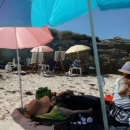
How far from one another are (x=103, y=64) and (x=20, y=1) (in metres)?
9.91

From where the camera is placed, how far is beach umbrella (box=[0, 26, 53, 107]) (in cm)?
373

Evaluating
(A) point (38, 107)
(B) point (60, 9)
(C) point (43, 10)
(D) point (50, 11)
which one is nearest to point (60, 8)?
(B) point (60, 9)

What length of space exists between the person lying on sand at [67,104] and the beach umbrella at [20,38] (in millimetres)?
770

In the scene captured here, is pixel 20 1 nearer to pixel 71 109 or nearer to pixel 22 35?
pixel 22 35

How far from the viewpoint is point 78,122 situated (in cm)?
286

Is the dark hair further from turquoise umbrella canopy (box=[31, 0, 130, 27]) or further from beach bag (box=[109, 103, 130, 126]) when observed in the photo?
turquoise umbrella canopy (box=[31, 0, 130, 27])

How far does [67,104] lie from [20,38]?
1.57 metres

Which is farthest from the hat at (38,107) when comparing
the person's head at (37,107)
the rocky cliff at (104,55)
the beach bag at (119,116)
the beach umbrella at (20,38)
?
the rocky cliff at (104,55)

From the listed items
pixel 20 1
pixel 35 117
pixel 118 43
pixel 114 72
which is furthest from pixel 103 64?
pixel 20 1

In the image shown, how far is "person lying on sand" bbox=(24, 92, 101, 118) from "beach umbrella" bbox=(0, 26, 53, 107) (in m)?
0.77

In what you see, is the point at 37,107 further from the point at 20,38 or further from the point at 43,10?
the point at 43,10

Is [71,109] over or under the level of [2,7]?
under

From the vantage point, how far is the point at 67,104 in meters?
3.53

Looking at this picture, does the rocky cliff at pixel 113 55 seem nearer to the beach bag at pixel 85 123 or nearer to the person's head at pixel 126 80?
the beach bag at pixel 85 123
